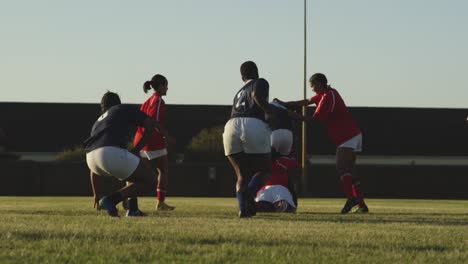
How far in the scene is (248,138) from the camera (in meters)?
10.2

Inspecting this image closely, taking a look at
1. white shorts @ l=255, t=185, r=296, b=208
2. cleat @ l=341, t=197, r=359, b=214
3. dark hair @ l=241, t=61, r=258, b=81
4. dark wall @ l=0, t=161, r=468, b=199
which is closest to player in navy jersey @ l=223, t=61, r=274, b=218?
dark hair @ l=241, t=61, r=258, b=81

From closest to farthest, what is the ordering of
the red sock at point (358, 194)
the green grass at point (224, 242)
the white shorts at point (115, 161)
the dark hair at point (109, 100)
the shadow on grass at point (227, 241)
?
the green grass at point (224, 242) → the shadow on grass at point (227, 241) → the white shorts at point (115, 161) → the dark hair at point (109, 100) → the red sock at point (358, 194)

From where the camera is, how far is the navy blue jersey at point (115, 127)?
32.2ft

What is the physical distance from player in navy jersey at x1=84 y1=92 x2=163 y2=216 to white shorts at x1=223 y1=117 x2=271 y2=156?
894 mm

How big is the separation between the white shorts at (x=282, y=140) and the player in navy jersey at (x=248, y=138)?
1.73m

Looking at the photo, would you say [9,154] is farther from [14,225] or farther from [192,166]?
[14,225]

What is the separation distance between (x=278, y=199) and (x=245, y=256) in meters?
5.86

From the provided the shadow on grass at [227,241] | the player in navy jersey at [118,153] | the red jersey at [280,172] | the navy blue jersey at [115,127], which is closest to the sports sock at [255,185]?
the red jersey at [280,172]

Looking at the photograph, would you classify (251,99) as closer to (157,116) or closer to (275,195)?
(275,195)

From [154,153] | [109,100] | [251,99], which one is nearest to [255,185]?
[251,99]

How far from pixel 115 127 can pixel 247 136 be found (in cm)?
145

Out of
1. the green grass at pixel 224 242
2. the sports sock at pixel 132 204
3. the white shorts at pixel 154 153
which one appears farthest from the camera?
the white shorts at pixel 154 153

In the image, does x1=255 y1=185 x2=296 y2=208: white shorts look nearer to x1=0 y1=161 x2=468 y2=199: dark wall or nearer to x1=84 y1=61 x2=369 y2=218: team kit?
x1=84 y1=61 x2=369 y2=218: team kit

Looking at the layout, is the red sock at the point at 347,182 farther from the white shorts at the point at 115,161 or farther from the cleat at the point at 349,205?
the white shorts at the point at 115,161
